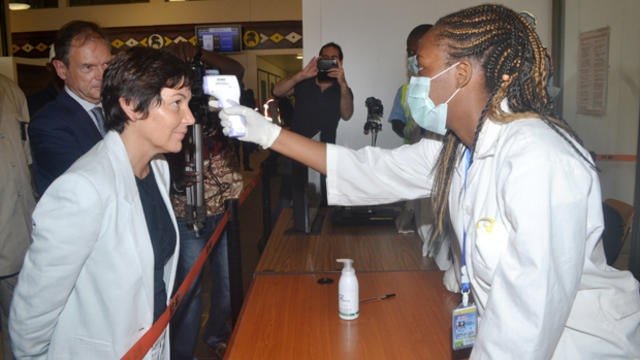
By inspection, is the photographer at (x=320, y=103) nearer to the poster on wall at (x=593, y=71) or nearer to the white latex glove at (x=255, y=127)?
the poster on wall at (x=593, y=71)

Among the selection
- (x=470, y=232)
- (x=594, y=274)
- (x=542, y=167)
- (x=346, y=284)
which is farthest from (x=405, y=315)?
(x=542, y=167)

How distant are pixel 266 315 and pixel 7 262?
156cm

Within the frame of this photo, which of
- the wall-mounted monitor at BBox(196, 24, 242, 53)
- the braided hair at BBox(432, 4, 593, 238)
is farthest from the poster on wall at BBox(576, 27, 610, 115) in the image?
the wall-mounted monitor at BBox(196, 24, 242, 53)

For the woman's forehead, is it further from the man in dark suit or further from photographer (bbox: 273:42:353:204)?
photographer (bbox: 273:42:353:204)

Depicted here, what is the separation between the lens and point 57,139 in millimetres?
1818

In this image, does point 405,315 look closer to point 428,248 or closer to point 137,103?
point 428,248

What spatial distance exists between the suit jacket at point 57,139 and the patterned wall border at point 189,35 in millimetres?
7858

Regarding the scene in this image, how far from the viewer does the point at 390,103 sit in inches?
157

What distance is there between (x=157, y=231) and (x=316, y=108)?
1.94 metres

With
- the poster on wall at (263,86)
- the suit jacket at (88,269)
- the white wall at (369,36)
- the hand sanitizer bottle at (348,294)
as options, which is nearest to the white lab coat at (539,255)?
the hand sanitizer bottle at (348,294)

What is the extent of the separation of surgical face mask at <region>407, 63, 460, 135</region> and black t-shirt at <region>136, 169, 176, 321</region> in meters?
0.90

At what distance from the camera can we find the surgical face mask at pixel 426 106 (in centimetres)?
136

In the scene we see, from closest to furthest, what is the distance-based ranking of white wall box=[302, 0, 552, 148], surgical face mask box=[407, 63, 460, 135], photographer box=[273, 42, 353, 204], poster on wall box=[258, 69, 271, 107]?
surgical face mask box=[407, 63, 460, 135] < photographer box=[273, 42, 353, 204] < white wall box=[302, 0, 552, 148] < poster on wall box=[258, 69, 271, 107]

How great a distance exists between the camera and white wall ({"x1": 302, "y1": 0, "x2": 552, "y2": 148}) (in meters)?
3.85
